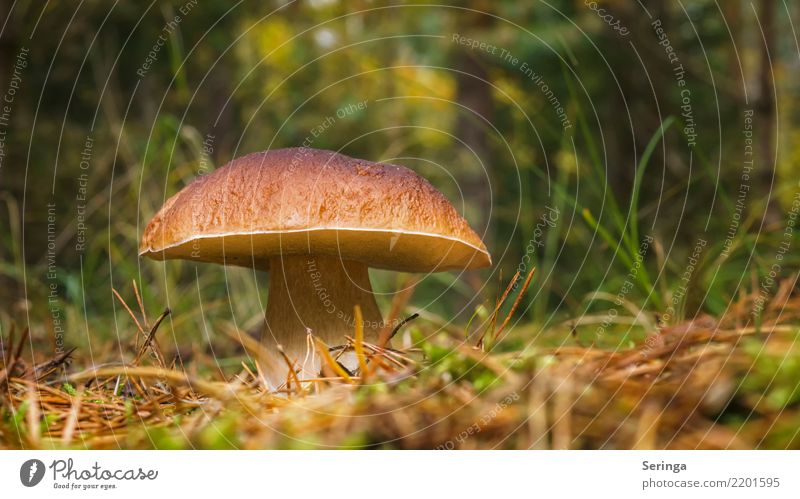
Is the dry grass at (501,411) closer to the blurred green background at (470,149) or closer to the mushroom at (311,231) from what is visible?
the mushroom at (311,231)

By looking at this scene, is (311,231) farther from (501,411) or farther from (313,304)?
(501,411)

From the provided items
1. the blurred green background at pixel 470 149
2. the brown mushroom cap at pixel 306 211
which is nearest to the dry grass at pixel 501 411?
the brown mushroom cap at pixel 306 211

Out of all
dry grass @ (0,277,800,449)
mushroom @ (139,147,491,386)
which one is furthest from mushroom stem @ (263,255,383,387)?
dry grass @ (0,277,800,449)

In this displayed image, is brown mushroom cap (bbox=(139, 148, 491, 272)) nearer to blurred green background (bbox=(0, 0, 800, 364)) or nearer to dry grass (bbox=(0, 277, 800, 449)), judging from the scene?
dry grass (bbox=(0, 277, 800, 449))
